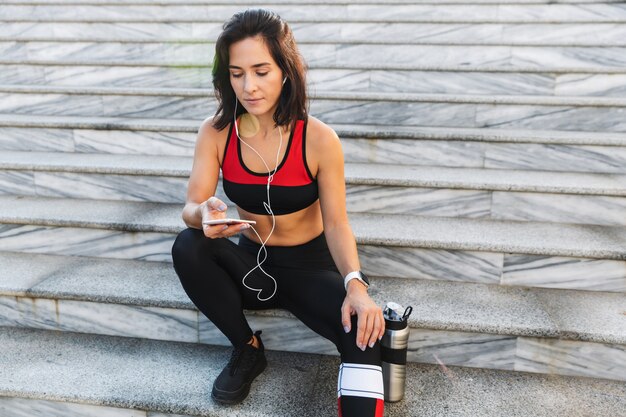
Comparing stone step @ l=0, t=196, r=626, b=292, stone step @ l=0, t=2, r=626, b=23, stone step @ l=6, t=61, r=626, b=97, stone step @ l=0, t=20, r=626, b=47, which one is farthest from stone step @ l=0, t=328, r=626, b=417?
stone step @ l=0, t=2, r=626, b=23

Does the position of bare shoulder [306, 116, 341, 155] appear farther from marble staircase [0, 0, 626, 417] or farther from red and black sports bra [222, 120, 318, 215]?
marble staircase [0, 0, 626, 417]

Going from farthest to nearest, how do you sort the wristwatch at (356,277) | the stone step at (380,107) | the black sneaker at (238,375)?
the stone step at (380,107) → the black sneaker at (238,375) → the wristwatch at (356,277)

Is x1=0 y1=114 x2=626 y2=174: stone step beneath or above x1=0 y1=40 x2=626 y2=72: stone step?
beneath

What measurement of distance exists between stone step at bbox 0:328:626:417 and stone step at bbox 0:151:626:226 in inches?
35.5

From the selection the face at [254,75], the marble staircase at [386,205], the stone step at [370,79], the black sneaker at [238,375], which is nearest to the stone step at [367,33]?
the marble staircase at [386,205]

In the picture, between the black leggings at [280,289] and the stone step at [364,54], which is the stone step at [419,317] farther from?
the stone step at [364,54]

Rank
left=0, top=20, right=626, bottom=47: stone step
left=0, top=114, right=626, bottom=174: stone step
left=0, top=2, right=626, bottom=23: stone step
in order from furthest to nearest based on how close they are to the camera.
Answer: left=0, top=2, right=626, bottom=23: stone step < left=0, top=20, right=626, bottom=47: stone step < left=0, top=114, right=626, bottom=174: stone step

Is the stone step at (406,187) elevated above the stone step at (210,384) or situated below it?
above

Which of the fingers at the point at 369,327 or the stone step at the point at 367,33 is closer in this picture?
the fingers at the point at 369,327

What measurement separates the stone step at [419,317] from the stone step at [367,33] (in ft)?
7.25

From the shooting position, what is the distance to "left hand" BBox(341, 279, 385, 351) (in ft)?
5.76

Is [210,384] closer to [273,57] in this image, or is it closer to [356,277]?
[356,277]

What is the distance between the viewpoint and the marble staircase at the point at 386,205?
7.04 ft

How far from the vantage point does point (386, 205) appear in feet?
9.46
